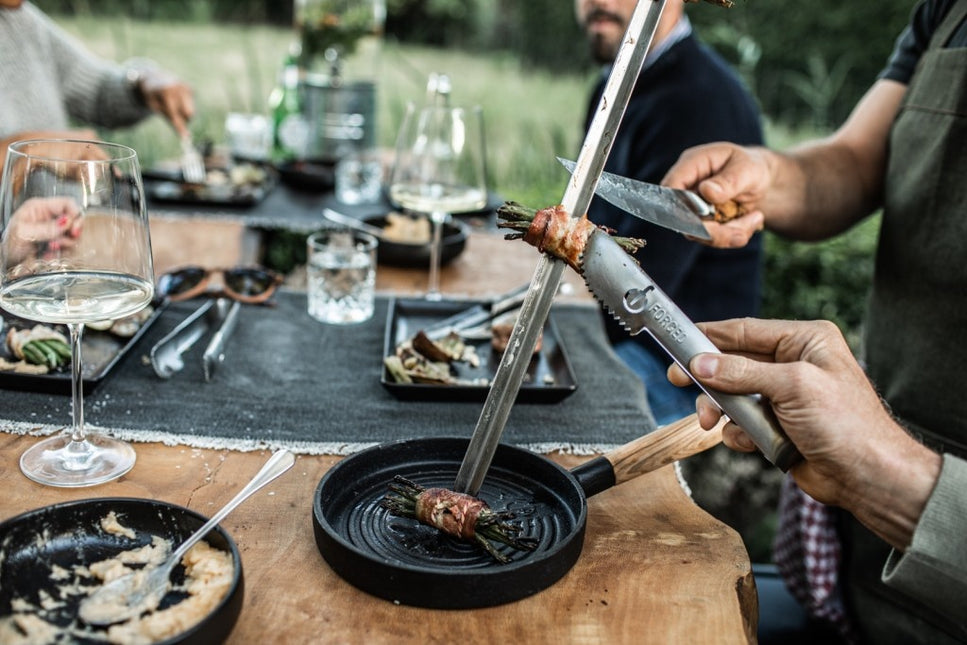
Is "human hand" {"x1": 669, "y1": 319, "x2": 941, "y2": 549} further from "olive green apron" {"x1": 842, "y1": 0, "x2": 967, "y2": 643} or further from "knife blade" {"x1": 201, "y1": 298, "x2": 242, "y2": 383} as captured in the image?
"knife blade" {"x1": 201, "y1": 298, "x2": 242, "y2": 383}

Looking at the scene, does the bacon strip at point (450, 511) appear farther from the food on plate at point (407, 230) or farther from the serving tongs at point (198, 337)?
the food on plate at point (407, 230)

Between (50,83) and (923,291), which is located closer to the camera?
(923,291)

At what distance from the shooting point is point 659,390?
2686 mm

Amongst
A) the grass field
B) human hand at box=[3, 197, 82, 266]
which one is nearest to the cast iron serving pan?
human hand at box=[3, 197, 82, 266]

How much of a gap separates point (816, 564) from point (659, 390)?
0.71 m

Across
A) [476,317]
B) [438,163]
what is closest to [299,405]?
[476,317]

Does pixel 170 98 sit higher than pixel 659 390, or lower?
higher

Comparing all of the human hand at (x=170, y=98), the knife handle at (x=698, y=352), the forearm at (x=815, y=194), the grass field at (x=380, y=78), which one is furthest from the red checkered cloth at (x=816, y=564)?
the grass field at (x=380, y=78)

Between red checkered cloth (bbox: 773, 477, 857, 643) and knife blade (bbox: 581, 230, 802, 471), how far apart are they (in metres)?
1.08

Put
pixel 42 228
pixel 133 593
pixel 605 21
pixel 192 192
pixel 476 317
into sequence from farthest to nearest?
pixel 605 21, pixel 192 192, pixel 476 317, pixel 42 228, pixel 133 593

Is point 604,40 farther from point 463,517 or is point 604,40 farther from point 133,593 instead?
point 133,593

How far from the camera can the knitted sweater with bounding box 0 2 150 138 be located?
312cm

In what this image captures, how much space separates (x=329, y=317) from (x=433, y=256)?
0.37 m

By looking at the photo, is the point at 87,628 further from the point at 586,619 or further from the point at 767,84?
the point at 767,84
